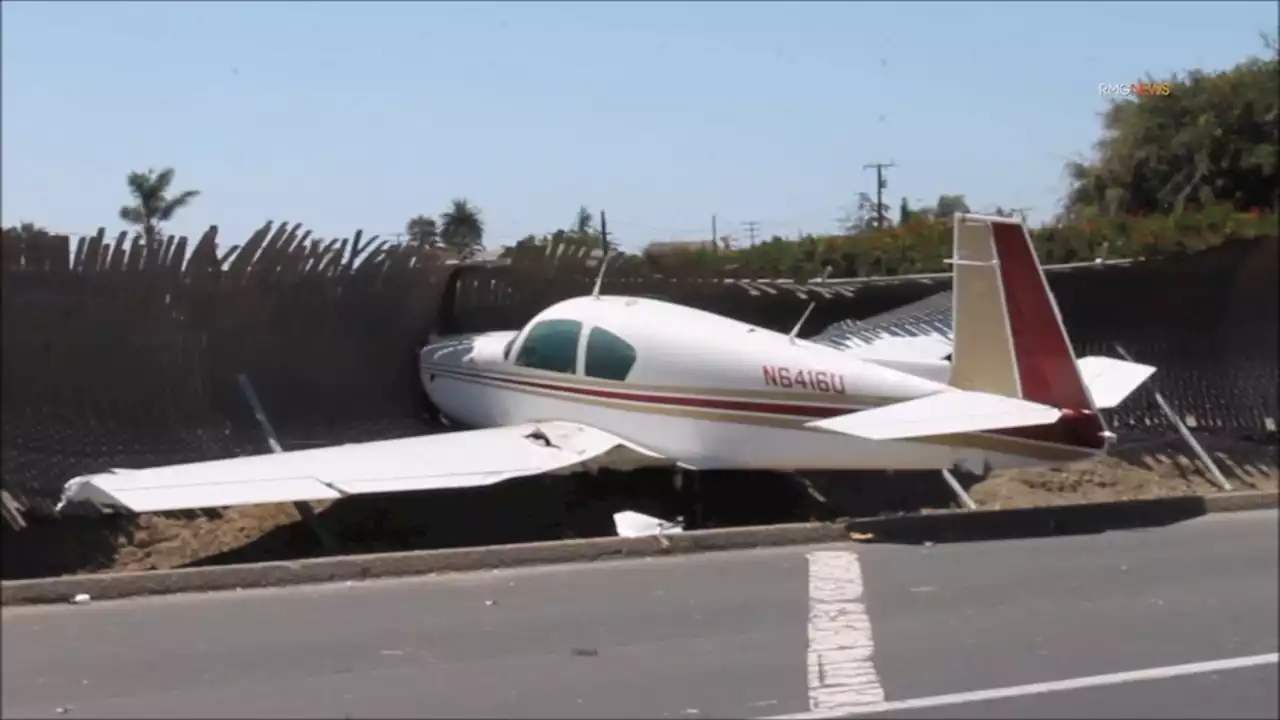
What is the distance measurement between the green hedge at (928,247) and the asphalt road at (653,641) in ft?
21.1

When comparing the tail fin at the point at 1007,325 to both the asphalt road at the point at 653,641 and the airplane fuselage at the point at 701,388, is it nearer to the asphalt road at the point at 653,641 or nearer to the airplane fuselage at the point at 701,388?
the airplane fuselage at the point at 701,388

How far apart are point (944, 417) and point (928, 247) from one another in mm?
7078

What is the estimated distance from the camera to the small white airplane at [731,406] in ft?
30.9

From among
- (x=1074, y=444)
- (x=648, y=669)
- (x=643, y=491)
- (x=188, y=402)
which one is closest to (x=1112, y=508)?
(x=1074, y=444)

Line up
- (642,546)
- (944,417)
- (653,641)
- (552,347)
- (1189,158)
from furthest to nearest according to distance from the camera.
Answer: (1189,158) → (552,347) → (944,417) → (642,546) → (653,641)

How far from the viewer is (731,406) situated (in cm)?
1066

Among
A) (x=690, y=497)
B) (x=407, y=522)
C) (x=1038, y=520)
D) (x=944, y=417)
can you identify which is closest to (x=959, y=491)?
(x=1038, y=520)

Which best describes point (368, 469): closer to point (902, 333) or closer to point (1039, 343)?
point (1039, 343)

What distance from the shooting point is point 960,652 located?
6.75 meters

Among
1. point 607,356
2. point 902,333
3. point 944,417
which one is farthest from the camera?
point 902,333

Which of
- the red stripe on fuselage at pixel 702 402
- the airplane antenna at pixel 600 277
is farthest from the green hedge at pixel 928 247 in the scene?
the red stripe on fuselage at pixel 702 402

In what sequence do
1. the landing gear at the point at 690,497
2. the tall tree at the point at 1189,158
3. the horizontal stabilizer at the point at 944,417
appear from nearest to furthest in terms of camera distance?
the horizontal stabilizer at the point at 944,417
the landing gear at the point at 690,497
the tall tree at the point at 1189,158

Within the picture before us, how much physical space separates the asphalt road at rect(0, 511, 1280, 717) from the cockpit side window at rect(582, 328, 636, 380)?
103 inches

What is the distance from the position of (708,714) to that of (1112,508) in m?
5.46
